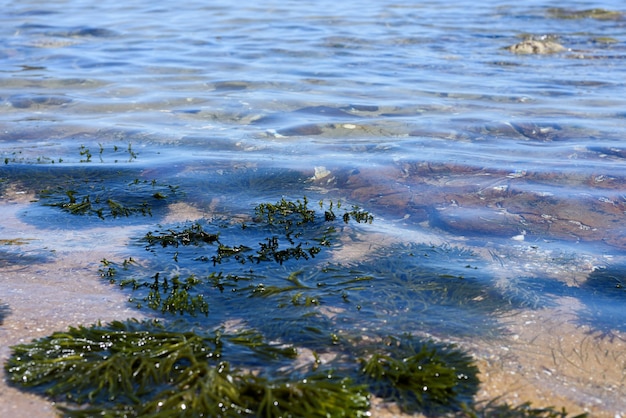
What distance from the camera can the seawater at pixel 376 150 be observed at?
11.5 feet

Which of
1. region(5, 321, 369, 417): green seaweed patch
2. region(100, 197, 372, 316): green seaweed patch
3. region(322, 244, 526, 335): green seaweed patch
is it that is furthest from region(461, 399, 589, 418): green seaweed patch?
region(100, 197, 372, 316): green seaweed patch

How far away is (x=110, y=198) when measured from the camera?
4.92 m

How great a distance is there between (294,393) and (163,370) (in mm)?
530

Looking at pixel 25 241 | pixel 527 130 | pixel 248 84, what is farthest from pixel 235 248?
pixel 248 84

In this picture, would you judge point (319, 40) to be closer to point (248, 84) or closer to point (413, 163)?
point (248, 84)

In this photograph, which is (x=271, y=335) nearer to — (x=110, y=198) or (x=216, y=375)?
(x=216, y=375)

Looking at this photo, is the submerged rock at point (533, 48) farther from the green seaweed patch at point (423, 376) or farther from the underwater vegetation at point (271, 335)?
the green seaweed patch at point (423, 376)

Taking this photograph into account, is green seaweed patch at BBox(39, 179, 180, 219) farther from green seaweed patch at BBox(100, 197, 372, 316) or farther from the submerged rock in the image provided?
the submerged rock

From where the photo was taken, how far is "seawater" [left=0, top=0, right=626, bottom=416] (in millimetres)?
3506

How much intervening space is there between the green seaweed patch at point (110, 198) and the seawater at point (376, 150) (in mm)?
72

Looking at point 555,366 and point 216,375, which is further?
point 555,366

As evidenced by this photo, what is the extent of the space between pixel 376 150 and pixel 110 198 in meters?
2.39

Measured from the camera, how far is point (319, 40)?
12.7 meters

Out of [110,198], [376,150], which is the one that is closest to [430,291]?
[110,198]
